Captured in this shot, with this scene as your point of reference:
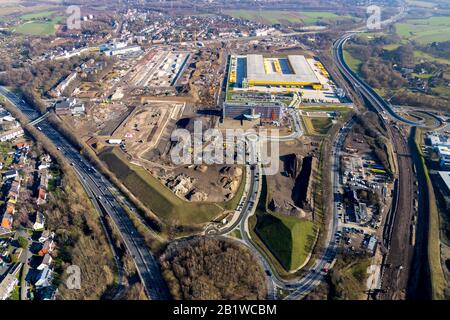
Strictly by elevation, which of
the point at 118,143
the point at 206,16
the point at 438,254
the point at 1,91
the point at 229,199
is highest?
the point at 206,16

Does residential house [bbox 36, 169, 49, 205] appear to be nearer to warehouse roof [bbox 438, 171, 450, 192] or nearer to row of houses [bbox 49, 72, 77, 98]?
row of houses [bbox 49, 72, 77, 98]

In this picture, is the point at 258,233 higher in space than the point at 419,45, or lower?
lower

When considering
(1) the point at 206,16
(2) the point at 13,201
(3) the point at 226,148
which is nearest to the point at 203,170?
(3) the point at 226,148

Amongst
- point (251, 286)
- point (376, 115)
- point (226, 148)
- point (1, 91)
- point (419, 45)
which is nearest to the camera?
point (251, 286)

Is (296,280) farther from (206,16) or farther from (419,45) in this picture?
(206,16)

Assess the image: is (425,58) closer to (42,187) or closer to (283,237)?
(283,237)

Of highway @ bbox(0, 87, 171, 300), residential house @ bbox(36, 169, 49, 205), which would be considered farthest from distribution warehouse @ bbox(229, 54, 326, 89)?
residential house @ bbox(36, 169, 49, 205)
